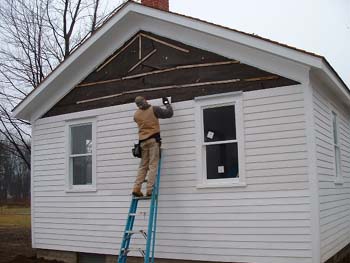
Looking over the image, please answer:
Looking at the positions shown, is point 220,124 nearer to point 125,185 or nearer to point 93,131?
point 125,185

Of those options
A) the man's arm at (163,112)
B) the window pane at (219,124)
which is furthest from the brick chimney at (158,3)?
the window pane at (219,124)

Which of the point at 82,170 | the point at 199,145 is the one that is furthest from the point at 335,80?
the point at 82,170

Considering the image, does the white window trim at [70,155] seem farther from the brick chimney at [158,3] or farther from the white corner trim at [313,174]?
the white corner trim at [313,174]

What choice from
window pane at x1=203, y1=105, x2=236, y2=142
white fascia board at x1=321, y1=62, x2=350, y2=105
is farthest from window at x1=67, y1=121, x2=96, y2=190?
white fascia board at x1=321, y1=62, x2=350, y2=105

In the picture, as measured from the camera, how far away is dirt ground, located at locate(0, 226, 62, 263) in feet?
40.7

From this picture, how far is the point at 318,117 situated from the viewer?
9219 mm

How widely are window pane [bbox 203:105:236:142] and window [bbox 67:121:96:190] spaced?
3079 mm

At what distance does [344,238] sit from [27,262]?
301 inches

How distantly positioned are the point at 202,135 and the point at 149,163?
119 centimetres

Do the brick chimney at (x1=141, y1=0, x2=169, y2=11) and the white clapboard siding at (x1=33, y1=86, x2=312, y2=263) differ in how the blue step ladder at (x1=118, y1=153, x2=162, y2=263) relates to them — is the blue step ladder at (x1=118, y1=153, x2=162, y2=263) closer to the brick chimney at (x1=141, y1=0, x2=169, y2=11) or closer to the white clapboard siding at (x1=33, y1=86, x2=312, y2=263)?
the white clapboard siding at (x1=33, y1=86, x2=312, y2=263)

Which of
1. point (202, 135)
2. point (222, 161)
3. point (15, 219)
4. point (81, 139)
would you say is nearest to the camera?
point (222, 161)

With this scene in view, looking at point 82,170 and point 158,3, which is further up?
point 158,3

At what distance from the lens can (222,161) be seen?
9.42 metres

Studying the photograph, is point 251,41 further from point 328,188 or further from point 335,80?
point 328,188
